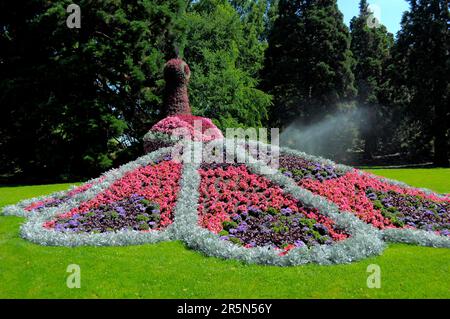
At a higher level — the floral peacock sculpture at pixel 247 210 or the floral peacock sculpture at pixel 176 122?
the floral peacock sculpture at pixel 176 122

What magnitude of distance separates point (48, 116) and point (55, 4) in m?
6.75

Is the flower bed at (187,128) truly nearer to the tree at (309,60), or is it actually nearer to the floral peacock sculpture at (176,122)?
the floral peacock sculpture at (176,122)

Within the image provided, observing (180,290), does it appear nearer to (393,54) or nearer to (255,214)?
(255,214)

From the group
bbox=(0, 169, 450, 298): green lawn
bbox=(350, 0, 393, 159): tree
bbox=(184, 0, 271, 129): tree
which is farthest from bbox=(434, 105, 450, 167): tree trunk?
bbox=(0, 169, 450, 298): green lawn

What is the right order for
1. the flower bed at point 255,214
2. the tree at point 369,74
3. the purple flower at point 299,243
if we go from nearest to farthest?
1. the purple flower at point 299,243
2. the flower bed at point 255,214
3. the tree at point 369,74

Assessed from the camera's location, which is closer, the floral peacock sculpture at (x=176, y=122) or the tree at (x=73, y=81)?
the floral peacock sculpture at (x=176, y=122)

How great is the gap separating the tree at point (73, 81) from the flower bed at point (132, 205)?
47.9 ft

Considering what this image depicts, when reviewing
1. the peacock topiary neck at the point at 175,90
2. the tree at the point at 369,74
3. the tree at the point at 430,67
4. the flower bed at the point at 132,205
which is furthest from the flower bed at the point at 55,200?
the tree at the point at 369,74

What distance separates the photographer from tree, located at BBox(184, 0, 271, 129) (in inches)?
1272

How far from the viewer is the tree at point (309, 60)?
41500 mm

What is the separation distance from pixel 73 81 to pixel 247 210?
2097 cm

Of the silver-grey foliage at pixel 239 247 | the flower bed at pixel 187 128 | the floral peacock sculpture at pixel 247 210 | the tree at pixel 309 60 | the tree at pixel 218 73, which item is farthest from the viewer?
the tree at pixel 309 60

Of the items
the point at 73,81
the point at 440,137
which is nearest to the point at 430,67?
the point at 440,137

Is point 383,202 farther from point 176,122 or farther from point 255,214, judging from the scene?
point 176,122
